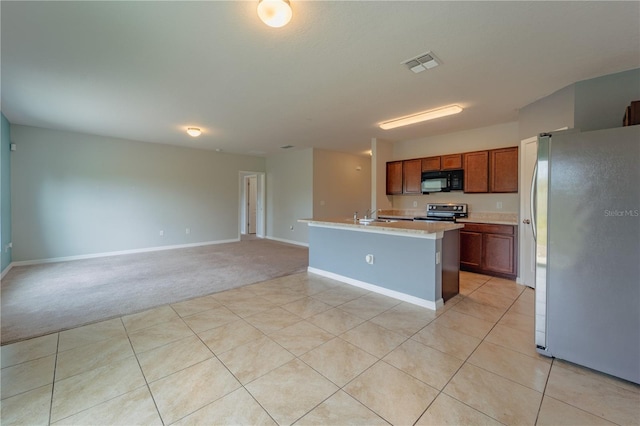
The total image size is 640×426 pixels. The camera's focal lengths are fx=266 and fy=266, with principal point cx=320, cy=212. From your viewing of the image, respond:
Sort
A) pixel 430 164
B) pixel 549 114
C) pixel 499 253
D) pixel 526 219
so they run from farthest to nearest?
pixel 430 164 < pixel 499 253 < pixel 526 219 < pixel 549 114

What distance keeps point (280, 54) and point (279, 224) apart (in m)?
5.81

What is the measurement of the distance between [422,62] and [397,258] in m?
2.15

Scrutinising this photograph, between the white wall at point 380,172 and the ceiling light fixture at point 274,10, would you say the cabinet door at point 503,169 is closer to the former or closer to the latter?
the white wall at point 380,172

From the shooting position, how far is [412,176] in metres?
5.57

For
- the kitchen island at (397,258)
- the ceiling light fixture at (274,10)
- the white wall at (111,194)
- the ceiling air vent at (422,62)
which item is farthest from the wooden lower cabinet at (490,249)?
the white wall at (111,194)

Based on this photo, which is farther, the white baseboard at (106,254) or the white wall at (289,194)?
the white wall at (289,194)

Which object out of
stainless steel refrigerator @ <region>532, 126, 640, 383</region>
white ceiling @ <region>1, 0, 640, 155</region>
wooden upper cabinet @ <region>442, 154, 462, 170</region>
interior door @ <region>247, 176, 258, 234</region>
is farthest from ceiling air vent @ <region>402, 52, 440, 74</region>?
interior door @ <region>247, 176, 258, 234</region>

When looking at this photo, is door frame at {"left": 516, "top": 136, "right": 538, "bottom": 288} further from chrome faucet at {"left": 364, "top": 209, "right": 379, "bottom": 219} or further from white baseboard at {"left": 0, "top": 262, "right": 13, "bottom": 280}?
white baseboard at {"left": 0, "top": 262, "right": 13, "bottom": 280}

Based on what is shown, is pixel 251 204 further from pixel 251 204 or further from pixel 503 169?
pixel 503 169

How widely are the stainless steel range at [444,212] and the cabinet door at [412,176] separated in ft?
1.50

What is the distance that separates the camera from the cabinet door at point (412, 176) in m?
5.48

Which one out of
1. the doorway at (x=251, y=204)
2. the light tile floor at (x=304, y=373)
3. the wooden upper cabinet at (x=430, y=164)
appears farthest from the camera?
the doorway at (x=251, y=204)

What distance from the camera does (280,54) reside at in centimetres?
247

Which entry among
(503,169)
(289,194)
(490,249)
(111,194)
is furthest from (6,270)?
(503,169)
